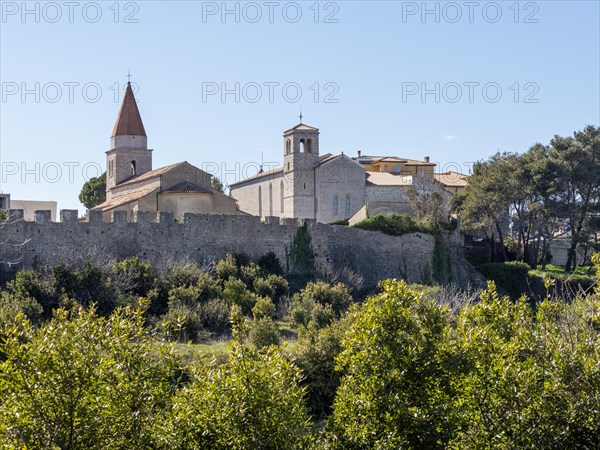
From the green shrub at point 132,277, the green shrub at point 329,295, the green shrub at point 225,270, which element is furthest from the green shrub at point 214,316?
the green shrub at point 329,295

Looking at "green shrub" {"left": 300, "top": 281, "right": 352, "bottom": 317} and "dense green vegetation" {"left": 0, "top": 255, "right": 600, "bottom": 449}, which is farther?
"green shrub" {"left": 300, "top": 281, "right": 352, "bottom": 317}

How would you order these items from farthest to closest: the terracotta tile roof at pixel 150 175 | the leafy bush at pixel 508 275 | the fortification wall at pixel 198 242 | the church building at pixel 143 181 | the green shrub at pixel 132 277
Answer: the terracotta tile roof at pixel 150 175 → the leafy bush at pixel 508 275 → the church building at pixel 143 181 → the fortification wall at pixel 198 242 → the green shrub at pixel 132 277

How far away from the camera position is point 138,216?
42.3 meters

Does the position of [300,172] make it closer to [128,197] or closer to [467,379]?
[128,197]

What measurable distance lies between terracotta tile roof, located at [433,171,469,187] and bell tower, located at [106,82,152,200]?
686 inches

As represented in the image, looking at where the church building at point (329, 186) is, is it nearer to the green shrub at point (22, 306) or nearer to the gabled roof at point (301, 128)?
the gabled roof at point (301, 128)

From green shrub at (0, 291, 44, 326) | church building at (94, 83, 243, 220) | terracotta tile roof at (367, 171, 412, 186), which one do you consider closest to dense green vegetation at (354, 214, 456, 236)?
church building at (94, 83, 243, 220)

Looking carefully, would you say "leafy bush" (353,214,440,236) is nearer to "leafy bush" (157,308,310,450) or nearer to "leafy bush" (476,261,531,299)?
"leafy bush" (476,261,531,299)

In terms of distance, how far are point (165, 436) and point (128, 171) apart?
137 feet

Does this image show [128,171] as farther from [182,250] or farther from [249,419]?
[249,419]

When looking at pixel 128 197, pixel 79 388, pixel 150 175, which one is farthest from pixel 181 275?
pixel 79 388

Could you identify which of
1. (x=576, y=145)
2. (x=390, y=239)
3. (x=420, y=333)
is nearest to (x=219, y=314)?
(x=390, y=239)

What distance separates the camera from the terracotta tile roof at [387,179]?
61.2 m

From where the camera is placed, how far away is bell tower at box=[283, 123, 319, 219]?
62.6m
